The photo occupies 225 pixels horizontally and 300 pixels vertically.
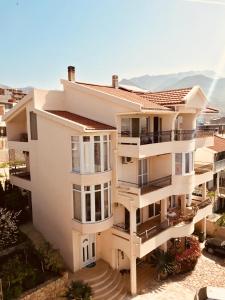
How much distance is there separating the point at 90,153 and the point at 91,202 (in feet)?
→ 11.5

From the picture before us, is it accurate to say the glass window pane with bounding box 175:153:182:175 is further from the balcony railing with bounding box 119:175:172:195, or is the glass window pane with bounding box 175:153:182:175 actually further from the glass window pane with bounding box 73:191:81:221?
the glass window pane with bounding box 73:191:81:221

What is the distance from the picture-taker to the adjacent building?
1844cm

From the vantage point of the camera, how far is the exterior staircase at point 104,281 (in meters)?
18.1

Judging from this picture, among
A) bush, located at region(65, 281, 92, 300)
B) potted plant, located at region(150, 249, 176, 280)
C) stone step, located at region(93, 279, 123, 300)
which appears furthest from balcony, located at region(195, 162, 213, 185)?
bush, located at region(65, 281, 92, 300)

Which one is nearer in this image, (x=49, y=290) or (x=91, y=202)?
(x=49, y=290)

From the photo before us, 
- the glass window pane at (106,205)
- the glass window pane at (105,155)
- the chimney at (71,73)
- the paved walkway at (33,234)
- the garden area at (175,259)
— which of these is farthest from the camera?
the chimney at (71,73)

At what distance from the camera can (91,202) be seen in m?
18.4

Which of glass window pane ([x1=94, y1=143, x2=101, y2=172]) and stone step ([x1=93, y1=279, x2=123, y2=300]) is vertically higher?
glass window pane ([x1=94, y1=143, x2=101, y2=172])

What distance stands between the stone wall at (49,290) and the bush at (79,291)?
84cm

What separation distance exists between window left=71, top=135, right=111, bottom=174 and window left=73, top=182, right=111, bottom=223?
4.19 ft

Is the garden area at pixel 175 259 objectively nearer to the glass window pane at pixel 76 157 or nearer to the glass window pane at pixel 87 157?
the glass window pane at pixel 87 157

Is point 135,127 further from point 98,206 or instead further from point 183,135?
point 98,206

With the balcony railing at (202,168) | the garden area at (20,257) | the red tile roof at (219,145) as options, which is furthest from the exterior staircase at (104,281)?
the red tile roof at (219,145)

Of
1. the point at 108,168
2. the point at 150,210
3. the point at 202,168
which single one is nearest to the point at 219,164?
the point at 202,168
